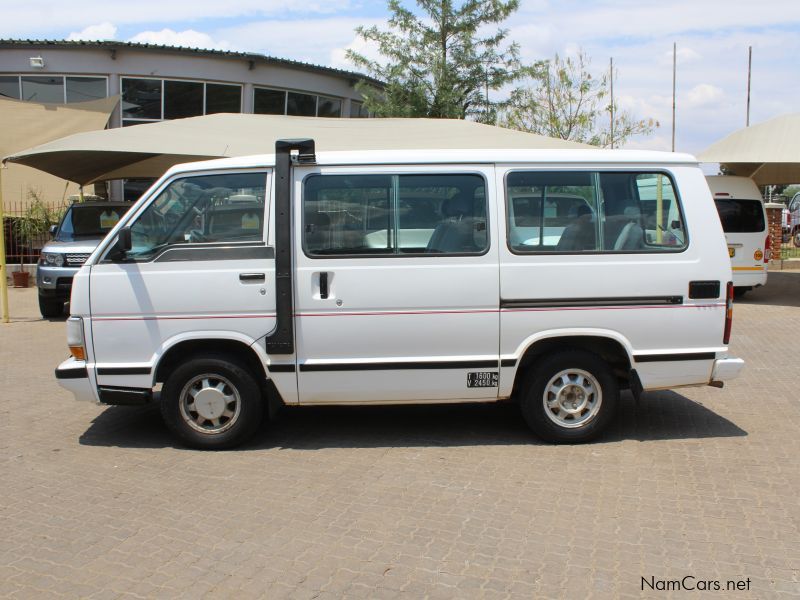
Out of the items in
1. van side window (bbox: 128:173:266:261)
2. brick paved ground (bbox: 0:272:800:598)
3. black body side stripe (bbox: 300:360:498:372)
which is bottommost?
brick paved ground (bbox: 0:272:800:598)

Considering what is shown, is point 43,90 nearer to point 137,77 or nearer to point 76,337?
point 137,77

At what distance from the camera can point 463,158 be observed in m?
5.74

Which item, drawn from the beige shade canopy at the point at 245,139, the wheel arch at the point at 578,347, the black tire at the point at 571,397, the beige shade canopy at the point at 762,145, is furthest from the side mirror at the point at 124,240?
the beige shade canopy at the point at 762,145

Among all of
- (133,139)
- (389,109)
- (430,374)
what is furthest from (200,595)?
(389,109)

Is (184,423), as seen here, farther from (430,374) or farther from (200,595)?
(200,595)

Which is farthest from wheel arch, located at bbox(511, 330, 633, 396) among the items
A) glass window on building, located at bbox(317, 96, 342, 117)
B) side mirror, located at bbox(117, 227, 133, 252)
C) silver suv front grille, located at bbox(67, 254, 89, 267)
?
glass window on building, located at bbox(317, 96, 342, 117)

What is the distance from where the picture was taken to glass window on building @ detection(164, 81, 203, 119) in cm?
2425

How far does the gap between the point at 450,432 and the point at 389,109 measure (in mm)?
14966

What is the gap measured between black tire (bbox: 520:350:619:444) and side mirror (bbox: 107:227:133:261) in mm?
3044

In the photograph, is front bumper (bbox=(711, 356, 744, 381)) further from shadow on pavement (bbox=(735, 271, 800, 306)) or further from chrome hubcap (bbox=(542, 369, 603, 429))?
shadow on pavement (bbox=(735, 271, 800, 306))

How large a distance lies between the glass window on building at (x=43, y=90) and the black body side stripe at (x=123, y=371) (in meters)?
20.9

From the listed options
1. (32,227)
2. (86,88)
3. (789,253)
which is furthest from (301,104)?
(789,253)

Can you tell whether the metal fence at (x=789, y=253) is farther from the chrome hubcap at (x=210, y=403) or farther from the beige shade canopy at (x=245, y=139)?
the chrome hubcap at (x=210, y=403)

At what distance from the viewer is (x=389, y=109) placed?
65.9 feet
